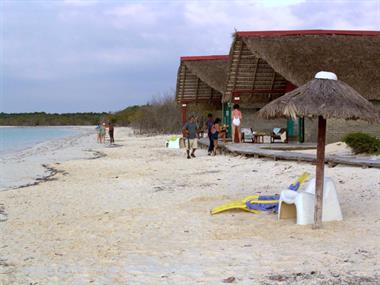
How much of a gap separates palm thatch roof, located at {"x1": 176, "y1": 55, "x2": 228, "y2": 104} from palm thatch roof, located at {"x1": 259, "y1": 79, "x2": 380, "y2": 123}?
17089 millimetres

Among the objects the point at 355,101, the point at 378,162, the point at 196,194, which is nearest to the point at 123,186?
the point at 196,194

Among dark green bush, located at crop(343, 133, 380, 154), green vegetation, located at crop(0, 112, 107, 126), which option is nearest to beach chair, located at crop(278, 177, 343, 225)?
dark green bush, located at crop(343, 133, 380, 154)

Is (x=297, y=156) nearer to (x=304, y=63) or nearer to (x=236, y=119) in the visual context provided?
(x=304, y=63)

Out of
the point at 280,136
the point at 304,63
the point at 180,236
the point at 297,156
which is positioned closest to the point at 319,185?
the point at 180,236

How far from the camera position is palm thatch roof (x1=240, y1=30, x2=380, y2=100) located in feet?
54.0

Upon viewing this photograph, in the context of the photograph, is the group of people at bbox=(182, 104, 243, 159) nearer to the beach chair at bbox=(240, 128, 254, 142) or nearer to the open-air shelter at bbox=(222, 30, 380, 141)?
the beach chair at bbox=(240, 128, 254, 142)

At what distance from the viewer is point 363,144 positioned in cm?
1306

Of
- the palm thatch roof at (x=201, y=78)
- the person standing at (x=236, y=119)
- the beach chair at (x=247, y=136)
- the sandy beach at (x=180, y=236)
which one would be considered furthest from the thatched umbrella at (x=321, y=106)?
the palm thatch roof at (x=201, y=78)

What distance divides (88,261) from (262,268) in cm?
176

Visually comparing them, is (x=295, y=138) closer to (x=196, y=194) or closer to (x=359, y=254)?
(x=196, y=194)

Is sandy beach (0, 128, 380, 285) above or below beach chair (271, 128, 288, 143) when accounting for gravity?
below

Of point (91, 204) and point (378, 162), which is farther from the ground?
point (378, 162)

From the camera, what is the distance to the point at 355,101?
252 inches

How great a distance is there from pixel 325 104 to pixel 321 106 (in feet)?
0.19
